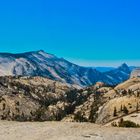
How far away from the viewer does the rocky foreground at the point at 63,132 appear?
130ft

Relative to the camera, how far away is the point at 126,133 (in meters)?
41.3

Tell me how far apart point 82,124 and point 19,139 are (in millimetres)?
9270

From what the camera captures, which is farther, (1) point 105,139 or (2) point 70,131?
(2) point 70,131

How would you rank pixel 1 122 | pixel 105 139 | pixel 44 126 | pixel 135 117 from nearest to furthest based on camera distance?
1. pixel 105 139
2. pixel 44 126
3. pixel 1 122
4. pixel 135 117

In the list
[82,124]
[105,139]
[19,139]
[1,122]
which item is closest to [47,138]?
[19,139]

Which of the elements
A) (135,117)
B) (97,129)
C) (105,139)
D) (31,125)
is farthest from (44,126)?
(135,117)

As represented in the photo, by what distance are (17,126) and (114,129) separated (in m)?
10.3

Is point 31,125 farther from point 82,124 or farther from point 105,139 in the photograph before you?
point 105,139

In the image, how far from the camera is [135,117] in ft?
295

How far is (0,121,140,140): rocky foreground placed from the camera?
1561 inches

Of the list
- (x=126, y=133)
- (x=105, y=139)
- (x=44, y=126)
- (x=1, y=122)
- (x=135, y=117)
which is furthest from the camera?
(x=135, y=117)

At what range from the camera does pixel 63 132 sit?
1655 inches

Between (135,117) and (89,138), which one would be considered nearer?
(89,138)

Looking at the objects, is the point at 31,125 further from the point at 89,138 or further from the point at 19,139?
the point at 89,138
